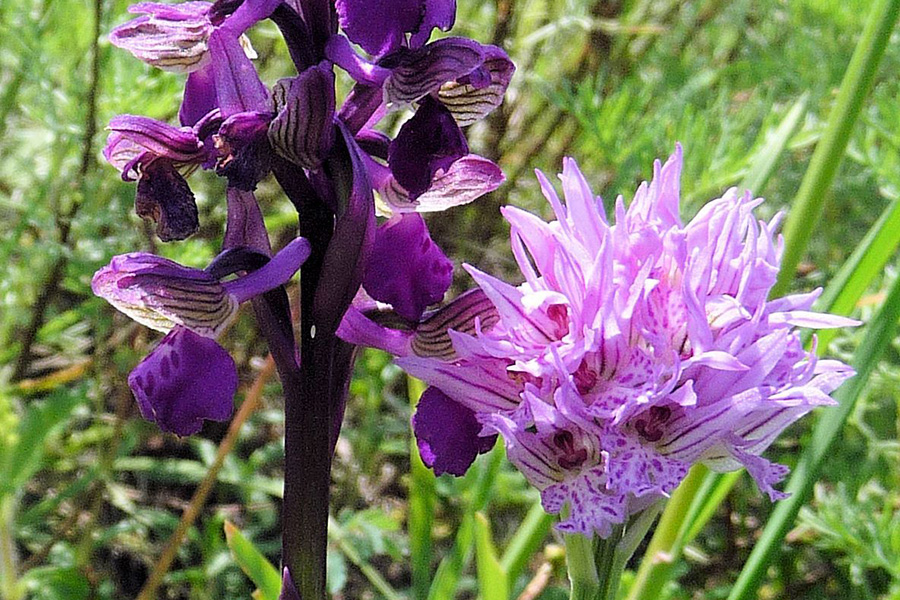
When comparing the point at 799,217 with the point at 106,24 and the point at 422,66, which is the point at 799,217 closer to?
the point at 422,66

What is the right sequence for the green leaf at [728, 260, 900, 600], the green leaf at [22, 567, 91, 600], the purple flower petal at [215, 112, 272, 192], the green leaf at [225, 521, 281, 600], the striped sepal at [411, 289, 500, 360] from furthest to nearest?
1. the green leaf at [22, 567, 91, 600]
2. the green leaf at [728, 260, 900, 600]
3. the green leaf at [225, 521, 281, 600]
4. the striped sepal at [411, 289, 500, 360]
5. the purple flower petal at [215, 112, 272, 192]

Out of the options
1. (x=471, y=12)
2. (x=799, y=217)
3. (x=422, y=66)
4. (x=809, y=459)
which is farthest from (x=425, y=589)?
(x=471, y=12)

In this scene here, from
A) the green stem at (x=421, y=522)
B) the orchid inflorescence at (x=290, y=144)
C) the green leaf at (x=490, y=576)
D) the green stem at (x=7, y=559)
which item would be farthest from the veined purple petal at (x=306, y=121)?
the green stem at (x=7, y=559)

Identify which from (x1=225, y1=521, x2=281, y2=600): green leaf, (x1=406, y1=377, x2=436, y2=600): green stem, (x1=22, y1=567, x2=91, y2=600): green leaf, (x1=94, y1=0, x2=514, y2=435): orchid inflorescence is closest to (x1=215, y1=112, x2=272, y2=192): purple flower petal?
(x1=94, y1=0, x2=514, y2=435): orchid inflorescence

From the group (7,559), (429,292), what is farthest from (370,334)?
(7,559)

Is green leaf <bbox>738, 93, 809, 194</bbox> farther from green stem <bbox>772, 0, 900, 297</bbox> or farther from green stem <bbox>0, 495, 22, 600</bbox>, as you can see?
green stem <bbox>0, 495, 22, 600</bbox>

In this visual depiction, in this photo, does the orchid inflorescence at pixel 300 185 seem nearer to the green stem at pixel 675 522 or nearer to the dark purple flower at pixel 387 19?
the dark purple flower at pixel 387 19
